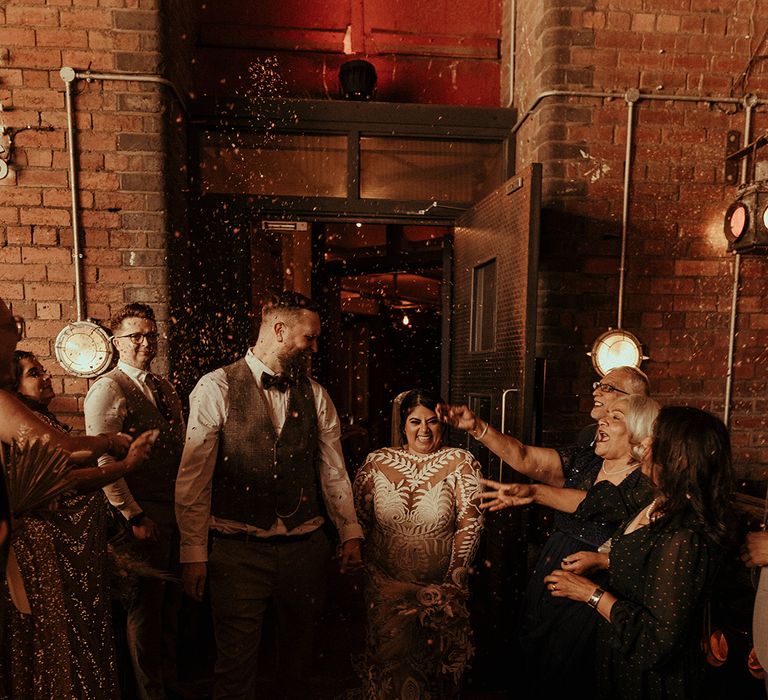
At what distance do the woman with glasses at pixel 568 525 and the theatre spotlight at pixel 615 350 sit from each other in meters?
0.73

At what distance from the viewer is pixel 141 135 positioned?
10.9 feet

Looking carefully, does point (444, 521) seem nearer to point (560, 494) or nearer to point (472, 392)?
point (560, 494)

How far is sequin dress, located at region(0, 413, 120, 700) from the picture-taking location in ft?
6.61

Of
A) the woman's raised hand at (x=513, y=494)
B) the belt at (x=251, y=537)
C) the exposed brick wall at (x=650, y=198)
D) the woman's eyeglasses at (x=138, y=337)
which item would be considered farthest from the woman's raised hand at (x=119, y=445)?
the exposed brick wall at (x=650, y=198)

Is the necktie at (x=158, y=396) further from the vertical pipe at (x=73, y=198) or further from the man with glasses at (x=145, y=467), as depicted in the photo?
the vertical pipe at (x=73, y=198)

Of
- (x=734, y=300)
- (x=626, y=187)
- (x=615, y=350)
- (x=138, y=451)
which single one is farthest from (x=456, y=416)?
(x=734, y=300)

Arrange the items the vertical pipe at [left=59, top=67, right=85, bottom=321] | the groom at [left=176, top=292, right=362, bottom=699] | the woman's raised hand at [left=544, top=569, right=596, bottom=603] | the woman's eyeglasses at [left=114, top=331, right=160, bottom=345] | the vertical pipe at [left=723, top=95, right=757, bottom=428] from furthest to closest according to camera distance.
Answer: the vertical pipe at [left=723, top=95, right=757, bottom=428]
the vertical pipe at [left=59, top=67, right=85, bottom=321]
the woman's eyeglasses at [left=114, top=331, right=160, bottom=345]
the groom at [left=176, top=292, right=362, bottom=699]
the woman's raised hand at [left=544, top=569, right=596, bottom=603]

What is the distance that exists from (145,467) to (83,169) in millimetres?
1844

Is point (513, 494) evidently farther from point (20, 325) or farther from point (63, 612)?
point (20, 325)

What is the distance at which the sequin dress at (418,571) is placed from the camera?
8.31 feet

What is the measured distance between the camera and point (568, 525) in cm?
250

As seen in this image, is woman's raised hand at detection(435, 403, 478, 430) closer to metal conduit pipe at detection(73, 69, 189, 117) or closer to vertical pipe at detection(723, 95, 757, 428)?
vertical pipe at detection(723, 95, 757, 428)

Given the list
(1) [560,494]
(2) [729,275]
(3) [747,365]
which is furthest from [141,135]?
(3) [747,365]

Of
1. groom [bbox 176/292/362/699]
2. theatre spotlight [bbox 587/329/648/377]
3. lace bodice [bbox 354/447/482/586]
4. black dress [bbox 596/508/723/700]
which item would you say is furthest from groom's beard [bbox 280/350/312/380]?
theatre spotlight [bbox 587/329/648/377]
